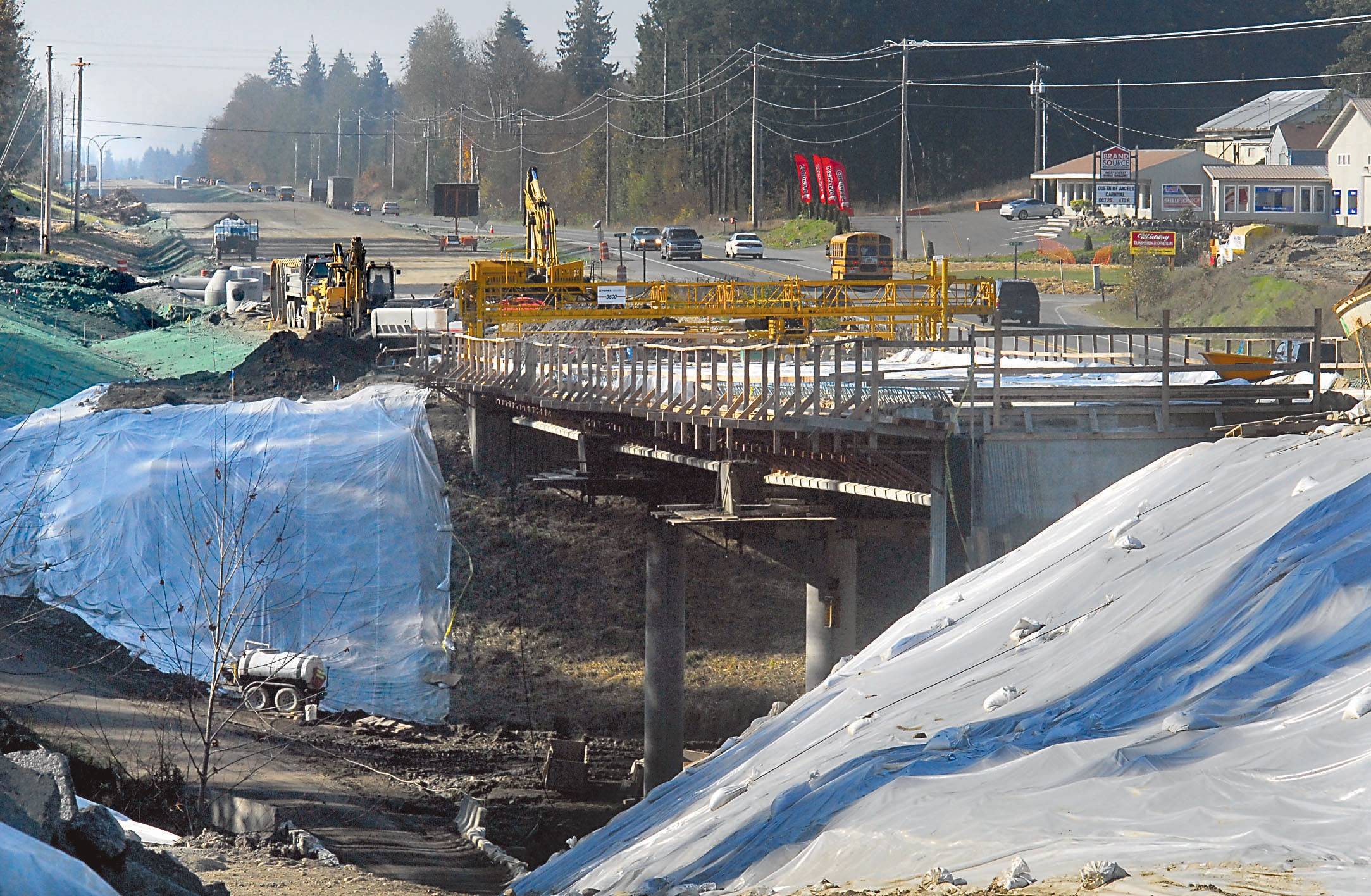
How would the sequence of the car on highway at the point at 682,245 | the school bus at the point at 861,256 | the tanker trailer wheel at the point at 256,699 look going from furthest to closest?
the car on highway at the point at 682,245
the school bus at the point at 861,256
the tanker trailer wheel at the point at 256,699

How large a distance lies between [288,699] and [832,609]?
32.6 ft

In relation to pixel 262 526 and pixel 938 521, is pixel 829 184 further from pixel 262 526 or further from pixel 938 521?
pixel 938 521

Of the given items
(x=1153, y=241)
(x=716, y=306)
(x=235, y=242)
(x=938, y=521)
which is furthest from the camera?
(x=235, y=242)

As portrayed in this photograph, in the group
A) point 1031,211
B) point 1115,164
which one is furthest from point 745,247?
point 1031,211

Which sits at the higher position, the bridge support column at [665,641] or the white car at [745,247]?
the white car at [745,247]

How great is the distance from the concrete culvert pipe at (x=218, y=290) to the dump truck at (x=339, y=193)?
69570mm

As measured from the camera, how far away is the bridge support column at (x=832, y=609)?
26453 millimetres

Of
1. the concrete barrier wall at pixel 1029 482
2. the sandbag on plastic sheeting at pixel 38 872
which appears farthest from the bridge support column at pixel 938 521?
the sandbag on plastic sheeting at pixel 38 872

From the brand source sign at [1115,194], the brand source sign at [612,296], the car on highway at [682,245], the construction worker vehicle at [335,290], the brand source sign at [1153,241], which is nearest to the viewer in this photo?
the brand source sign at [612,296]

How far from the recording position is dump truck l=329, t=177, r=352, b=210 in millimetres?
143250

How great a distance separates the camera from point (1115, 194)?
81.0 meters

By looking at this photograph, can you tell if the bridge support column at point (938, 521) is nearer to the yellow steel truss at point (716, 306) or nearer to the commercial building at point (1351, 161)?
the yellow steel truss at point (716, 306)

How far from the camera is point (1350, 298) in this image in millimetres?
17391

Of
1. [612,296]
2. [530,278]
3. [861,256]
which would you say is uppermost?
[861,256]
